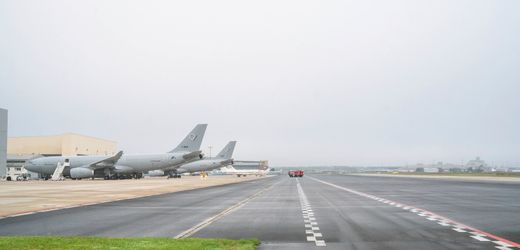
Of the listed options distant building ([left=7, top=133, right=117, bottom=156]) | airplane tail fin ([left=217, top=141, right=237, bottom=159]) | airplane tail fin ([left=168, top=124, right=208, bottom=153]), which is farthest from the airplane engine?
distant building ([left=7, top=133, right=117, bottom=156])

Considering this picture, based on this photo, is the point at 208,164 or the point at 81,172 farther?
the point at 208,164

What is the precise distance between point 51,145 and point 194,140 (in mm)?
76767

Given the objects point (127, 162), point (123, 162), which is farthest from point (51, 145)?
point (127, 162)

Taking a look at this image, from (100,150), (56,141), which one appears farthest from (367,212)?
(100,150)

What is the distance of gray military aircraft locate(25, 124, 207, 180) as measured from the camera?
8131 centimetres

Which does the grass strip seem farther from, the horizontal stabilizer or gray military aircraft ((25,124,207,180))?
the horizontal stabilizer

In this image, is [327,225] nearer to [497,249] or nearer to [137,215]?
[497,249]

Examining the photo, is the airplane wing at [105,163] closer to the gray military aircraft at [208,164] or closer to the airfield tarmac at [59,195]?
the airfield tarmac at [59,195]

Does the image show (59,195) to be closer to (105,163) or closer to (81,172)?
(81,172)

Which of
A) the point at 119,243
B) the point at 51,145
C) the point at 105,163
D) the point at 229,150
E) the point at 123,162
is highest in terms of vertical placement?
the point at 51,145

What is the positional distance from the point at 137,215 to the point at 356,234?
10.3 meters

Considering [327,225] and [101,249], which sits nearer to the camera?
[101,249]

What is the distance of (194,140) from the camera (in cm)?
8594

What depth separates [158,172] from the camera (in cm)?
11231
